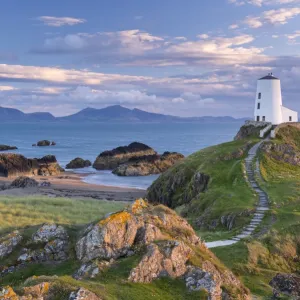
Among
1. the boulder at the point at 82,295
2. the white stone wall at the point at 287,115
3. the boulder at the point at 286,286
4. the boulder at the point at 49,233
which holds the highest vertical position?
the white stone wall at the point at 287,115

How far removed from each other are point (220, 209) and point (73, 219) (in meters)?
14.3

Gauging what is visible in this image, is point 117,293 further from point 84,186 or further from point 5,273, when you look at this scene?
point 84,186

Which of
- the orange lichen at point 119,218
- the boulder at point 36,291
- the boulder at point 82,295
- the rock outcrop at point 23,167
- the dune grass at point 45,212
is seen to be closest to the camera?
the boulder at point 36,291

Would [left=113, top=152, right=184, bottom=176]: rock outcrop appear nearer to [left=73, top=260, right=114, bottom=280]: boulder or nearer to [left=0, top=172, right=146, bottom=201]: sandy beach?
[left=0, top=172, right=146, bottom=201]: sandy beach

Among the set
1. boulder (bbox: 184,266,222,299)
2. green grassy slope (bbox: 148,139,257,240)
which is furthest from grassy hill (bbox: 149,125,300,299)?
boulder (bbox: 184,266,222,299)

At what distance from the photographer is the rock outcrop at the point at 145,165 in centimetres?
10792

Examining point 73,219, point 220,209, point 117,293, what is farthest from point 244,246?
point 73,219

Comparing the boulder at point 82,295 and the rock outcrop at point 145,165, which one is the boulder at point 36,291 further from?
the rock outcrop at point 145,165

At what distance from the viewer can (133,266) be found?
17.1 metres

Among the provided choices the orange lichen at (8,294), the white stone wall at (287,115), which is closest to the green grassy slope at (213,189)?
the white stone wall at (287,115)

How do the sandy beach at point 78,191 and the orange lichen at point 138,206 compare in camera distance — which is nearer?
the orange lichen at point 138,206

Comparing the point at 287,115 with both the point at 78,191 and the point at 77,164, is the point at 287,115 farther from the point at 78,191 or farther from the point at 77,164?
the point at 77,164

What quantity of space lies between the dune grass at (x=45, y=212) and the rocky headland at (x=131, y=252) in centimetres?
1600

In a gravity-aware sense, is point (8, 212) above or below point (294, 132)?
below
